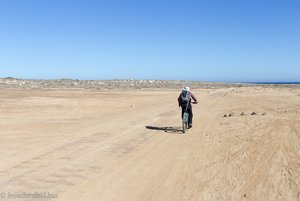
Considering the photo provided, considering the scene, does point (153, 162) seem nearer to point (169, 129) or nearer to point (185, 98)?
point (185, 98)

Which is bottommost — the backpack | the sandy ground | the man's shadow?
the man's shadow

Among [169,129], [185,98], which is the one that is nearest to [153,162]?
[185,98]

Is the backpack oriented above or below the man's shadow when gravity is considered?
above

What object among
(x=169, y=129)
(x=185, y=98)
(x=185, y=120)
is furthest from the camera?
(x=169, y=129)

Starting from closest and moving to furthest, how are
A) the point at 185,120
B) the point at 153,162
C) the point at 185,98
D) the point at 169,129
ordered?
1. the point at 153,162
2. the point at 185,120
3. the point at 185,98
4. the point at 169,129

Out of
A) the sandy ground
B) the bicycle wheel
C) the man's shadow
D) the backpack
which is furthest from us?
the backpack

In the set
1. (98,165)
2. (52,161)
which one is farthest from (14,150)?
(98,165)

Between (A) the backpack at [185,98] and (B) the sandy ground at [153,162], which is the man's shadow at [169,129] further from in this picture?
(A) the backpack at [185,98]

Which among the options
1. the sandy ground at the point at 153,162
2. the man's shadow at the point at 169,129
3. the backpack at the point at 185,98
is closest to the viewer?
the sandy ground at the point at 153,162

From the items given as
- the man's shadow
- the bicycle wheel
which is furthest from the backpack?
the man's shadow

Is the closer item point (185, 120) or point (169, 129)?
point (185, 120)

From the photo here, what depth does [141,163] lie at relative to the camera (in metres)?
10.9

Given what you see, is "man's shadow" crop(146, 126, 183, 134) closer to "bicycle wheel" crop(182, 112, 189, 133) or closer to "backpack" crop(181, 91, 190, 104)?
"bicycle wheel" crop(182, 112, 189, 133)

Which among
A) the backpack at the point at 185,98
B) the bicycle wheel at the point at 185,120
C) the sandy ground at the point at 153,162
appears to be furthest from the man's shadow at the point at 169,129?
the backpack at the point at 185,98
